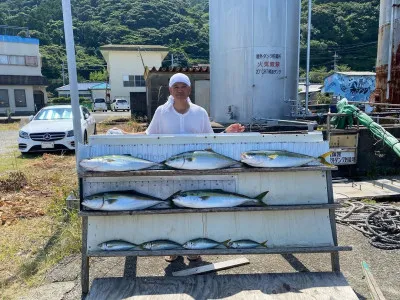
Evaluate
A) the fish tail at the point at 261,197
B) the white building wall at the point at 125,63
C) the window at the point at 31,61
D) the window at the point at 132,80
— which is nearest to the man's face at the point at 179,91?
the fish tail at the point at 261,197

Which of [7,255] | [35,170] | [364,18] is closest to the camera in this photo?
[7,255]

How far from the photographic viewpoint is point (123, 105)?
4144cm

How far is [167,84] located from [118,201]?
13.0m

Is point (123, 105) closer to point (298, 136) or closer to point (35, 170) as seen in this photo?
point (35, 170)

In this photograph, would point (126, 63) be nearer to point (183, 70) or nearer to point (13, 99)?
point (13, 99)

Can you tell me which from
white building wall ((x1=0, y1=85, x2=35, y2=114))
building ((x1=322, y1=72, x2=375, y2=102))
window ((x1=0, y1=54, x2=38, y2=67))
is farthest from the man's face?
window ((x1=0, y1=54, x2=38, y2=67))

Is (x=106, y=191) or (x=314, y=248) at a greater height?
(x=106, y=191)

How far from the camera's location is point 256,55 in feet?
28.6

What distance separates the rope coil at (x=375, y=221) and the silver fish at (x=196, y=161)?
2654 millimetres

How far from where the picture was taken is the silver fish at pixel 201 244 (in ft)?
9.11

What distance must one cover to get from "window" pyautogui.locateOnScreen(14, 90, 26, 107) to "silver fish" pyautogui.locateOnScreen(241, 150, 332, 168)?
3917 centimetres

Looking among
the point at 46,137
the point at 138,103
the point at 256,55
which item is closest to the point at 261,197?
the point at 256,55

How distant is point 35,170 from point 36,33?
84176 mm

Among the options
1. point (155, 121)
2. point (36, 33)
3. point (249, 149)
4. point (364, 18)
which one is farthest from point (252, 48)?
point (36, 33)
